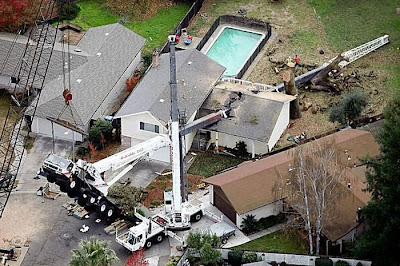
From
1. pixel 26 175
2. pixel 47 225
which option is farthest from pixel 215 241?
pixel 26 175

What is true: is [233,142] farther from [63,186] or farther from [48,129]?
[63,186]

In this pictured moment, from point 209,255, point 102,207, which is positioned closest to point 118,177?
point 102,207

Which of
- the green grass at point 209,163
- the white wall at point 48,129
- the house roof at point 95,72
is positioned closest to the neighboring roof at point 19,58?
the house roof at point 95,72

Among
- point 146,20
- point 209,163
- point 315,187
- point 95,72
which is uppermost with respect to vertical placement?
point 146,20

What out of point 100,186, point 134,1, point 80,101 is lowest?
point 100,186

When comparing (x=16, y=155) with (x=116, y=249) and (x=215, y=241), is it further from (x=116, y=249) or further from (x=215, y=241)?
(x=215, y=241)

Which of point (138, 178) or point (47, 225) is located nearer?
point (47, 225)

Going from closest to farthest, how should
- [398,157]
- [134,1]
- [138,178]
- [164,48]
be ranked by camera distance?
[398,157]
[138,178]
[164,48]
[134,1]
